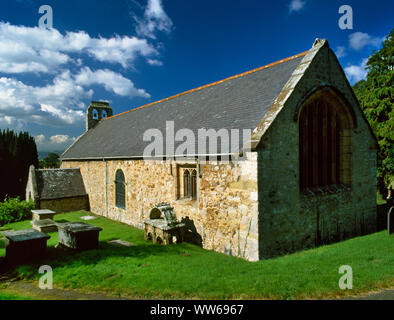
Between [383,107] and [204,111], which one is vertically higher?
[383,107]

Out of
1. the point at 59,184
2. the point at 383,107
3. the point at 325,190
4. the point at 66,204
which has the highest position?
the point at 383,107

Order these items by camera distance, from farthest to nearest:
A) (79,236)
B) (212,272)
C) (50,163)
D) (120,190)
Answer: (50,163), (120,190), (79,236), (212,272)

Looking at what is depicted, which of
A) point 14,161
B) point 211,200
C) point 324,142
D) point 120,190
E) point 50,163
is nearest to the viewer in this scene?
point 211,200

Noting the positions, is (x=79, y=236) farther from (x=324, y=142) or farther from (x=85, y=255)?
(x=324, y=142)

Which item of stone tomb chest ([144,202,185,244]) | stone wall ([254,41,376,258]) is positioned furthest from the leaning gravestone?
stone wall ([254,41,376,258])

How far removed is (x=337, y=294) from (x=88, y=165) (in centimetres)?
1767

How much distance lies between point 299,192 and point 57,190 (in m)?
16.7

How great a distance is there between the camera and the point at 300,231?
8.75 m

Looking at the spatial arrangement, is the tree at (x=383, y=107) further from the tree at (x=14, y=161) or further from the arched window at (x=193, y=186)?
the tree at (x=14, y=161)

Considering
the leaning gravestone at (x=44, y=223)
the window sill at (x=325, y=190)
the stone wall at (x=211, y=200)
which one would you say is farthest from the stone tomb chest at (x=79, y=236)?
the window sill at (x=325, y=190)

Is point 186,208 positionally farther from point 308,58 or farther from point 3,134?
→ point 3,134

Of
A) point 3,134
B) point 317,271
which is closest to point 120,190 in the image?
point 317,271

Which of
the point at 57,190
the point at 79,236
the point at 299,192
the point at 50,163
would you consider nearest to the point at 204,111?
the point at 299,192

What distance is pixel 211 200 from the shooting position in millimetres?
9102
